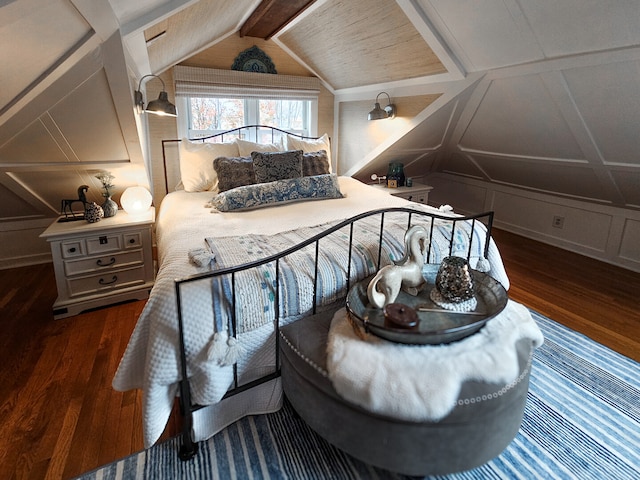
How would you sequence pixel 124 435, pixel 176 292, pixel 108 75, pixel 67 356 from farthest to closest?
1. pixel 67 356
2. pixel 108 75
3. pixel 124 435
4. pixel 176 292

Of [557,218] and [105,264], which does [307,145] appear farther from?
[557,218]

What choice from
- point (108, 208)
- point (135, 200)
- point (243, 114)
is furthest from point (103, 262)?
point (243, 114)

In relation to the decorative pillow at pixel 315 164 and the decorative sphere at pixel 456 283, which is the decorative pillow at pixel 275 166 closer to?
the decorative pillow at pixel 315 164

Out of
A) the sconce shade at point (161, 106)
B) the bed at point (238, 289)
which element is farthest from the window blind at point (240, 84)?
the bed at point (238, 289)

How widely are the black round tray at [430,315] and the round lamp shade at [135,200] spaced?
1941 millimetres

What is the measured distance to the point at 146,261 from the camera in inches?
105

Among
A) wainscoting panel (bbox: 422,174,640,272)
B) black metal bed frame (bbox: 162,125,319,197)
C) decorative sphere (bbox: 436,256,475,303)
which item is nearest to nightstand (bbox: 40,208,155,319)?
black metal bed frame (bbox: 162,125,319,197)

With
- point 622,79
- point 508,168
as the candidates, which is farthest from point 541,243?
point 622,79

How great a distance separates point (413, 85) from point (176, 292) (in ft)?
9.44

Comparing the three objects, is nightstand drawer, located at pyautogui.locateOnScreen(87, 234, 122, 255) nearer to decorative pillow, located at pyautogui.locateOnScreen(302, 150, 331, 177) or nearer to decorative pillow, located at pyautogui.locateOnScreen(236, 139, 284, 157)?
decorative pillow, located at pyautogui.locateOnScreen(236, 139, 284, 157)

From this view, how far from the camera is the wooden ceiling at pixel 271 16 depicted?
274cm

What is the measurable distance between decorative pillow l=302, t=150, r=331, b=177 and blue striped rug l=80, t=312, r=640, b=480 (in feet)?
6.24

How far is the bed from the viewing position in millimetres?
1318

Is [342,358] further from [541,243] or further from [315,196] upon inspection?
[541,243]
